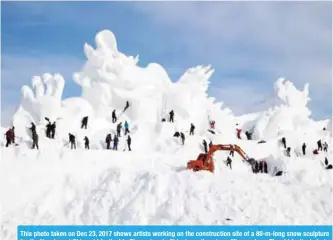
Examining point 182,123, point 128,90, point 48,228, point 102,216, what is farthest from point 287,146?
point 48,228

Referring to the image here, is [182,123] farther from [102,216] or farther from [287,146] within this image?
[102,216]

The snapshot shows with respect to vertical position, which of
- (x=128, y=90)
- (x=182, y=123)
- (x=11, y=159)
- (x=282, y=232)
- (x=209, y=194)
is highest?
(x=128, y=90)

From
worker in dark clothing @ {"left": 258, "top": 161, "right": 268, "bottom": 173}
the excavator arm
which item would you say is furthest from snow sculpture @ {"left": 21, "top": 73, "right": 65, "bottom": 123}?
worker in dark clothing @ {"left": 258, "top": 161, "right": 268, "bottom": 173}

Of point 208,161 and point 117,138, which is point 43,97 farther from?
point 208,161

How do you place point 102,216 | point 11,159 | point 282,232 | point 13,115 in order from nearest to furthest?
point 282,232
point 102,216
point 11,159
point 13,115

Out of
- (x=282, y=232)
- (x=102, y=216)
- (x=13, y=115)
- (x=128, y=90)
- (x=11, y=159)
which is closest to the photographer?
(x=282, y=232)

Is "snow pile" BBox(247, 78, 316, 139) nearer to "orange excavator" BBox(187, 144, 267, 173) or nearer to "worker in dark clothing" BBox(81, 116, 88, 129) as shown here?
"orange excavator" BBox(187, 144, 267, 173)

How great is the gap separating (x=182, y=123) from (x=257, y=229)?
13.3 m

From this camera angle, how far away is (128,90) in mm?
33562

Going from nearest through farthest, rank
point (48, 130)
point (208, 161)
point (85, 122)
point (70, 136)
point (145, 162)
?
point (145, 162), point (70, 136), point (208, 161), point (48, 130), point (85, 122)

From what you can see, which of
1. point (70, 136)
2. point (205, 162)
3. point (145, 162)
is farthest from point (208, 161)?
point (70, 136)

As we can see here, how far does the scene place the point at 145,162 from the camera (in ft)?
87.5

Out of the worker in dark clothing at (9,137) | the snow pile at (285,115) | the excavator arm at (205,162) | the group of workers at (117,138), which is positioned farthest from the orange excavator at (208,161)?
the worker in dark clothing at (9,137)

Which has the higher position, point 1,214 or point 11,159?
point 11,159
